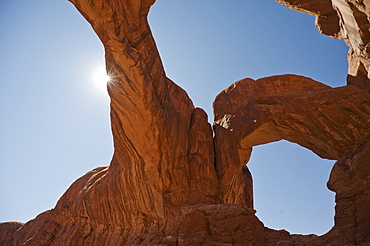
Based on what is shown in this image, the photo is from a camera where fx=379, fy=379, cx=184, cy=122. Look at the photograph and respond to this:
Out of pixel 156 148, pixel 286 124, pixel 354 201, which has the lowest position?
pixel 354 201

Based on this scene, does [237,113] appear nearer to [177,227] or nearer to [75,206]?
[177,227]

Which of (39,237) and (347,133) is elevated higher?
(347,133)

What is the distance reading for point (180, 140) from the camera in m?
15.8

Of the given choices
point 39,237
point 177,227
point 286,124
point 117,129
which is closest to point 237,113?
point 286,124

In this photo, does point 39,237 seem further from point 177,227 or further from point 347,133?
point 347,133

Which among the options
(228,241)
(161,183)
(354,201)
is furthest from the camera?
(161,183)

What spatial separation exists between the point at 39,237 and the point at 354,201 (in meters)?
13.8

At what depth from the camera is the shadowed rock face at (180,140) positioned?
1238cm

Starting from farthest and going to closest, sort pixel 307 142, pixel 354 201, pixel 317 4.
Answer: pixel 307 142
pixel 317 4
pixel 354 201

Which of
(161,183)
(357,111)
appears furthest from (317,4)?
(161,183)

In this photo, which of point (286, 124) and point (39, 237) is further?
point (39, 237)

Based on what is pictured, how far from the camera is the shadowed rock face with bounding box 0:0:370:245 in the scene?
488 inches

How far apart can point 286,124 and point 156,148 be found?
526 centimetres

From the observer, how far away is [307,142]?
15.9 m
